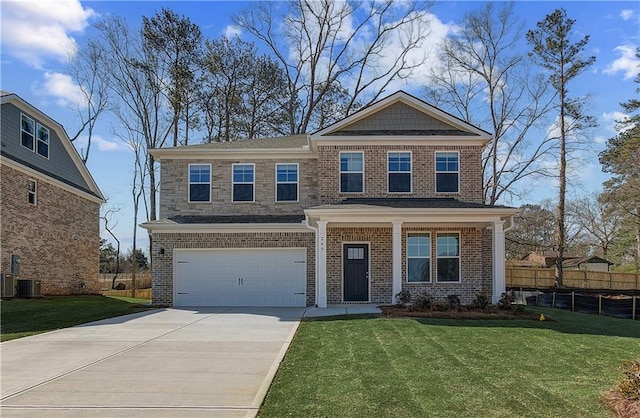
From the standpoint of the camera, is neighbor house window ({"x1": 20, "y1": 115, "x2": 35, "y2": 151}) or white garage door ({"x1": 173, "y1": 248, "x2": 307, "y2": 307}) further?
neighbor house window ({"x1": 20, "y1": 115, "x2": 35, "y2": 151})

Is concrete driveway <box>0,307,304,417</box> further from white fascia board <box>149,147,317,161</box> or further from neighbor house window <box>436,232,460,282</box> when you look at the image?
white fascia board <box>149,147,317,161</box>

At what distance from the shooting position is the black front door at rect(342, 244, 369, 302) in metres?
17.4

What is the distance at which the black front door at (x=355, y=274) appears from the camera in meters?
17.4

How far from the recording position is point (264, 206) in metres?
19.0

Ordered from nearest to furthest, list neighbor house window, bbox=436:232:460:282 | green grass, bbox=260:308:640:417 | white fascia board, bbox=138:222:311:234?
green grass, bbox=260:308:640:417
neighbor house window, bbox=436:232:460:282
white fascia board, bbox=138:222:311:234

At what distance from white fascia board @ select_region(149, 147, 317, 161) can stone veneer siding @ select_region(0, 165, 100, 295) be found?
546 centimetres

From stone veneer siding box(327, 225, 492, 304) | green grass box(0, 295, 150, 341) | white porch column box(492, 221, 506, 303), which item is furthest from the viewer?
stone veneer siding box(327, 225, 492, 304)

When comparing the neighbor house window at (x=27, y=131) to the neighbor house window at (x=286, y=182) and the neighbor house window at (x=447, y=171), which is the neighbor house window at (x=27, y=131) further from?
the neighbor house window at (x=447, y=171)

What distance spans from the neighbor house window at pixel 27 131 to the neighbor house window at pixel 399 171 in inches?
573

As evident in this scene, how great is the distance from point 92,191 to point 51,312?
13.5 meters

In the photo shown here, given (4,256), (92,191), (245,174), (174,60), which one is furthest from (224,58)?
(4,256)

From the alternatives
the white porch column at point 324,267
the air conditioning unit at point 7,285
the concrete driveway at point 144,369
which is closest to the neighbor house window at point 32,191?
the air conditioning unit at point 7,285

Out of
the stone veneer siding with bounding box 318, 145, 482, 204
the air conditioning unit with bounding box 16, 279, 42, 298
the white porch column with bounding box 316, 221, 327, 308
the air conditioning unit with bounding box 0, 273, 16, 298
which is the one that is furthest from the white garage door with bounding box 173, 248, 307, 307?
the air conditioning unit with bounding box 16, 279, 42, 298

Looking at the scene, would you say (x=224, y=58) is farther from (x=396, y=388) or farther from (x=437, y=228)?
(x=396, y=388)
